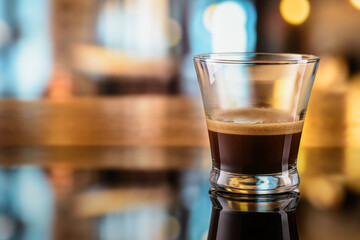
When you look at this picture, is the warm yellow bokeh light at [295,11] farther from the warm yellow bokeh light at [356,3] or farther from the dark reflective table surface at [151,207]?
the dark reflective table surface at [151,207]

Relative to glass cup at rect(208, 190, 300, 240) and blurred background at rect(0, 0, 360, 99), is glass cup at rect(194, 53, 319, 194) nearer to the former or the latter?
glass cup at rect(208, 190, 300, 240)

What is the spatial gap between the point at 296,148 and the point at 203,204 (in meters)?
0.12

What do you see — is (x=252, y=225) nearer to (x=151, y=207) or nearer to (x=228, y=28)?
(x=151, y=207)

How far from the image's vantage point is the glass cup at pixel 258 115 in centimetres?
47

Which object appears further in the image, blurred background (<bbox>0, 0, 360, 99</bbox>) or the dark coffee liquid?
blurred background (<bbox>0, 0, 360, 99</bbox>)

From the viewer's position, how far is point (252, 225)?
0.41m

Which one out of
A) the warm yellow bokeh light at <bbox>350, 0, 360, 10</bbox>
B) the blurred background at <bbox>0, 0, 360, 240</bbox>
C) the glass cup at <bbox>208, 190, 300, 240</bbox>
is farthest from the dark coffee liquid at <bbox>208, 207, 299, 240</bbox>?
the warm yellow bokeh light at <bbox>350, 0, 360, 10</bbox>

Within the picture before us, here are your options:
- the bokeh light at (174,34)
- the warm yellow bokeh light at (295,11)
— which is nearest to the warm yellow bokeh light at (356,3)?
the warm yellow bokeh light at (295,11)

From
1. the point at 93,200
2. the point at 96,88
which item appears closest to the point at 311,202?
the point at 93,200

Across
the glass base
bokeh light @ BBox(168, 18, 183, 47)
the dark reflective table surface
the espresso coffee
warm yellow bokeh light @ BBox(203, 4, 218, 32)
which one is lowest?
the dark reflective table surface

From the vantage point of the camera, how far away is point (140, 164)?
0.73 meters

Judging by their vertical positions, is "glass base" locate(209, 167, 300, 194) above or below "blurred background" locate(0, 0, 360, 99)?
below

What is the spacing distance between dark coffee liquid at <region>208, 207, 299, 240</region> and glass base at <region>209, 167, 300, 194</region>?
4cm

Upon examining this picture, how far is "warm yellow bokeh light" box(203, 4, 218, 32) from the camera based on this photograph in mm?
1080
